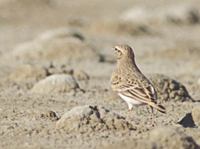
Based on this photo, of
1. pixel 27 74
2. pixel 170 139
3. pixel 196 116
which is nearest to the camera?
pixel 170 139

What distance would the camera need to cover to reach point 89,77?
16719 mm

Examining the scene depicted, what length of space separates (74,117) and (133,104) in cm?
88

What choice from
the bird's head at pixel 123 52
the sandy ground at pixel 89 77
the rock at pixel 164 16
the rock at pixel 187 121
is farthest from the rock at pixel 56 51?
the rock at pixel 164 16

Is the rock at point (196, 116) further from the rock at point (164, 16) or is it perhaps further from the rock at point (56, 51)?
the rock at point (164, 16)

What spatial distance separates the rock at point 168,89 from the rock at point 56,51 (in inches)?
266

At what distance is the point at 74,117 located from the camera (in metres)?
10.4

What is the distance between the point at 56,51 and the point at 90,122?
Answer: 34.4 feet

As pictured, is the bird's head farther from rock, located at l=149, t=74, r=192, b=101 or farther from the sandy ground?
rock, located at l=149, t=74, r=192, b=101

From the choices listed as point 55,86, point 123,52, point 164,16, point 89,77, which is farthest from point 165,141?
point 164,16

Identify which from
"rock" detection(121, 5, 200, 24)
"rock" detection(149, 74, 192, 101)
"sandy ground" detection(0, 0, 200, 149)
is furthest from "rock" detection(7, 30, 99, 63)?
"rock" detection(121, 5, 200, 24)

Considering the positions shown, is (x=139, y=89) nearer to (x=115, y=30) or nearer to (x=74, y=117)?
(x=74, y=117)

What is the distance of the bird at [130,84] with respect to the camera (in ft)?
34.9

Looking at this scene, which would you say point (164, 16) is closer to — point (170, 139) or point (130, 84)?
point (130, 84)

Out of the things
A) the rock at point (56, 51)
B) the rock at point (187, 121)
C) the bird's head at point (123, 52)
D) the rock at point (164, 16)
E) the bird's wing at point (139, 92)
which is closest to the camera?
the bird's wing at point (139, 92)
